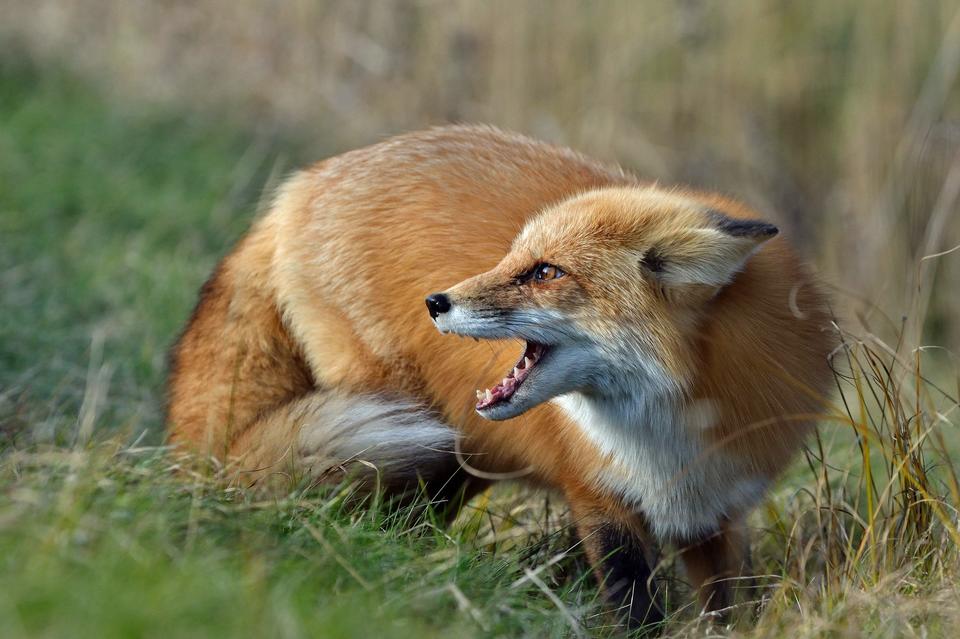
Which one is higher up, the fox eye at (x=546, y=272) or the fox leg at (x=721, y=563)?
the fox eye at (x=546, y=272)

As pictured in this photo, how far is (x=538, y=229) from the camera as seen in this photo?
12.3 ft

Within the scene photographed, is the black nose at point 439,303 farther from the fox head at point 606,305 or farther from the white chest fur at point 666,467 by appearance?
the white chest fur at point 666,467

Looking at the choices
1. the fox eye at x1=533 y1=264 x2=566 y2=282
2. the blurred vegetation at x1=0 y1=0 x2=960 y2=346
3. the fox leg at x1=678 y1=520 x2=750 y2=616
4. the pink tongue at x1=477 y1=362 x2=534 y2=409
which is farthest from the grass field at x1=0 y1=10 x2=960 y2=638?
the blurred vegetation at x1=0 y1=0 x2=960 y2=346

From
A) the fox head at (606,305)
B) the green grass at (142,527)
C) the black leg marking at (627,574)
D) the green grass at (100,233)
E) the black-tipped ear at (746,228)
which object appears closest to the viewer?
the green grass at (142,527)

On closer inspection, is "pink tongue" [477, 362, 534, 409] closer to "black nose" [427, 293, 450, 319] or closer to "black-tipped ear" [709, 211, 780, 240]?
"black nose" [427, 293, 450, 319]

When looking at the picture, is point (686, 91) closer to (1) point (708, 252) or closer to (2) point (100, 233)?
(2) point (100, 233)

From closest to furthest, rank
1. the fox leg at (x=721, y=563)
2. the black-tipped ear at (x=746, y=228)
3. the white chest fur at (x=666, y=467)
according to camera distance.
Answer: the black-tipped ear at (x=746, y=228) → the white chest fur at (x=666, y=467) → the fox leg at (x=721, y=563)

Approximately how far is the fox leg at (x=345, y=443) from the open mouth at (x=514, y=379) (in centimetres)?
42

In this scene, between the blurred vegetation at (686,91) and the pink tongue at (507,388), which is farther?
the blurred vegetation at (686,91)

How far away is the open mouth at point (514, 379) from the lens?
3.48 metres

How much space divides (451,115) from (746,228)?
5.91 metres

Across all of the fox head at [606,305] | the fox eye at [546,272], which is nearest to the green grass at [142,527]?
the fox head at [606,305]

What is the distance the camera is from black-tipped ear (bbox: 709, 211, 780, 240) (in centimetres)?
325

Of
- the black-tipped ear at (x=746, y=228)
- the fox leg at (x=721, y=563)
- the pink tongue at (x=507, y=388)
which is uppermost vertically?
the black-tipped ear at (x=746, y=228)
